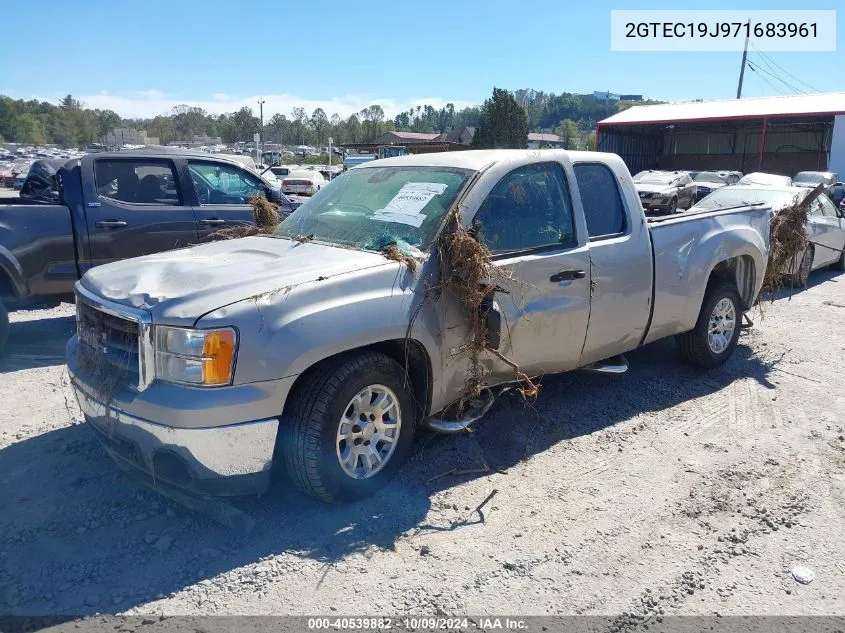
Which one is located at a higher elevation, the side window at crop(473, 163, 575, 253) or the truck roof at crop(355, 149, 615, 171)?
the truck roof at crop(355, 149, 615, 171)

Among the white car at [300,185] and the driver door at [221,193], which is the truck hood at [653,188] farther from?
the driver door at [221,193]

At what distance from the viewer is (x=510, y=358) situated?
4293mm

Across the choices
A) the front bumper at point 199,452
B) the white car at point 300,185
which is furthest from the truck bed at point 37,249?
the white car at point 300,185

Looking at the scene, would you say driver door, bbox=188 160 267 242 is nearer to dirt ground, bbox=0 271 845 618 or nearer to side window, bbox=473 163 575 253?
dirt ground, bbox=0 271 845 618

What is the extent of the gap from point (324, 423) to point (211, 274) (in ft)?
3.30

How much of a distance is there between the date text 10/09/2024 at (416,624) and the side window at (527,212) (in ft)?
6.92

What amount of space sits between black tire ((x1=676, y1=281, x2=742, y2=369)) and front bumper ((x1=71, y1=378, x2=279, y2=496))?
4.07m

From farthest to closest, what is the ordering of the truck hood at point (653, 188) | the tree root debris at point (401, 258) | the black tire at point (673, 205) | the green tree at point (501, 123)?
the green tree at point (501, 123)
the truck hood at point (653, 188)
the black tire at point (673, 205)
the tree root debris at point (401, 258)

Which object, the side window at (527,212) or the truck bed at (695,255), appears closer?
the side window at (527,212)

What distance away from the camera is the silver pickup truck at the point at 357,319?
323 cm

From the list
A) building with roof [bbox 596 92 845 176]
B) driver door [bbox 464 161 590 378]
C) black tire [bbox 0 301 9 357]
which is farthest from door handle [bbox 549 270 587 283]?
building with roof [bbox 596 92 845 176]

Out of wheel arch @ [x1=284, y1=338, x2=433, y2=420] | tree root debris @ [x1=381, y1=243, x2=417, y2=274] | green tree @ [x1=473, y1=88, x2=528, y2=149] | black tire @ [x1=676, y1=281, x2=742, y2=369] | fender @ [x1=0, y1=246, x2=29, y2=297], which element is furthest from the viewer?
green tree @ [x1=473, y1=88, x2=528, y2=149]

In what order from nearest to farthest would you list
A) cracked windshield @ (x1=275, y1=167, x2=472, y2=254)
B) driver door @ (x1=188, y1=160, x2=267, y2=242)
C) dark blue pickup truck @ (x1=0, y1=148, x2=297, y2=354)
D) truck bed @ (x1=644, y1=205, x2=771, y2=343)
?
cracked windshield @ (x1=275, y1=167, x2=472, y2=254) → truck bed @ (x1=644, y1=205, x2=771, y2=343) → dark blue pickup truck @ (x1=0, y1=148, x2=297, y2=354) → driver door @ (x1=188, y1=160, x2=267, y2=242)

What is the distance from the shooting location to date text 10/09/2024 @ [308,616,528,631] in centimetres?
285
